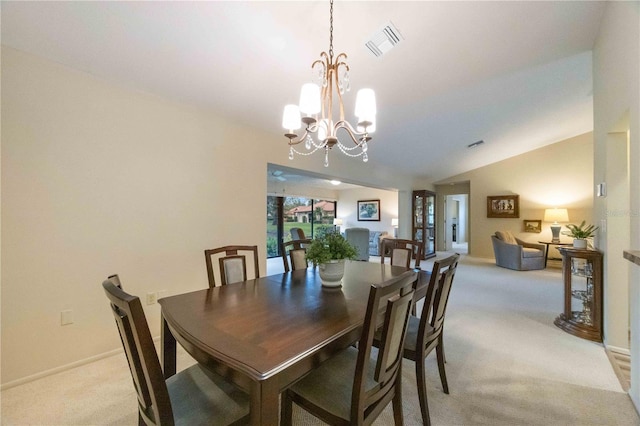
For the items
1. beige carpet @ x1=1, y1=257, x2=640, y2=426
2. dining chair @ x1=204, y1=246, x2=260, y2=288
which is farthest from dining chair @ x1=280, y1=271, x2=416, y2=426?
dining chair @ x1=204, y1=246, x2=260, y2=288

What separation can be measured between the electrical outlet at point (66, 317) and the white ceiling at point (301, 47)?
1.93 metres

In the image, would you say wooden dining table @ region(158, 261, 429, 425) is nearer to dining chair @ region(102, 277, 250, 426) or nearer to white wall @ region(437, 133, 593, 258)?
dining chair @ region(102, 277, 250, 426)

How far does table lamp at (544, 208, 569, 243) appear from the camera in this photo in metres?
6.19

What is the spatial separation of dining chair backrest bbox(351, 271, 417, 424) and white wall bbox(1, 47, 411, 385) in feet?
7.45

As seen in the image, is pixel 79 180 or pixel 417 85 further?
pixel 417 85

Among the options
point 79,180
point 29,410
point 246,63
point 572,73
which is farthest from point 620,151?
point 29,410

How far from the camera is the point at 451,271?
65.9 inches

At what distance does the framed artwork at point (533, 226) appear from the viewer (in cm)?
698

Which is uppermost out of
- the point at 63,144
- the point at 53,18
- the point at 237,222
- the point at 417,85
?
the point at 417,85

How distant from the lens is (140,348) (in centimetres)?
91

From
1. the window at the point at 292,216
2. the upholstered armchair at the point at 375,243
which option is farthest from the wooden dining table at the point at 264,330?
the upholstered armchair at the point at 375,243

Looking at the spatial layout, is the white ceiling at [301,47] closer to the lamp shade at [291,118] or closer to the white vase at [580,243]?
the lamp shade at [291,118]

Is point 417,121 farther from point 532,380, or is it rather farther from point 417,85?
point 532,380

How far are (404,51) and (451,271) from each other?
6.20ft
